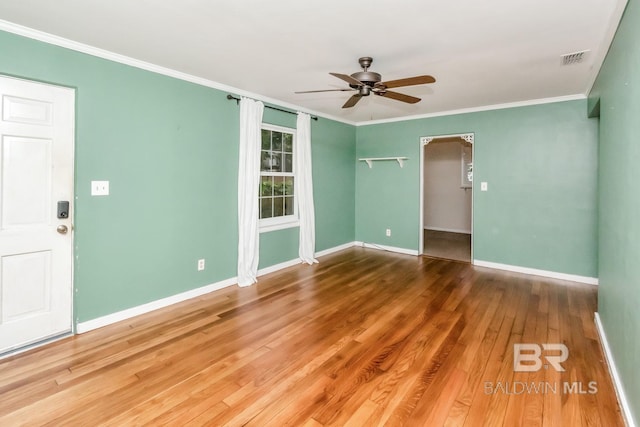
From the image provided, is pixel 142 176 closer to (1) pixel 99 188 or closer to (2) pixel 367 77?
(1) pixel 99 188

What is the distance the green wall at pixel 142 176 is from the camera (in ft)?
8.97

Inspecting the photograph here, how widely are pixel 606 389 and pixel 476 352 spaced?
2.48ft

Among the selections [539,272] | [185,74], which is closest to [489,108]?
[539,272]

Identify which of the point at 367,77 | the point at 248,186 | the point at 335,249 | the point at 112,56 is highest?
the point at 112,56

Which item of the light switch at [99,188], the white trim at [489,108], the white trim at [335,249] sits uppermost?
the white trim at [489,108]

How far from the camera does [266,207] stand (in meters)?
4.61

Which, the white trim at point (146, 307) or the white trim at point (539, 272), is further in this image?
the white trim at point (539, 272)

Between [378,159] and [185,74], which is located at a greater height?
[185,74]

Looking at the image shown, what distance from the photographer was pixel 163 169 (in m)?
3.29

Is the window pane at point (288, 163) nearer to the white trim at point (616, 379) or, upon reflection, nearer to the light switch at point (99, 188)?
the light switch at point (99, 188)

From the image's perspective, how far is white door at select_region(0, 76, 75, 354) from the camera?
2410mm
